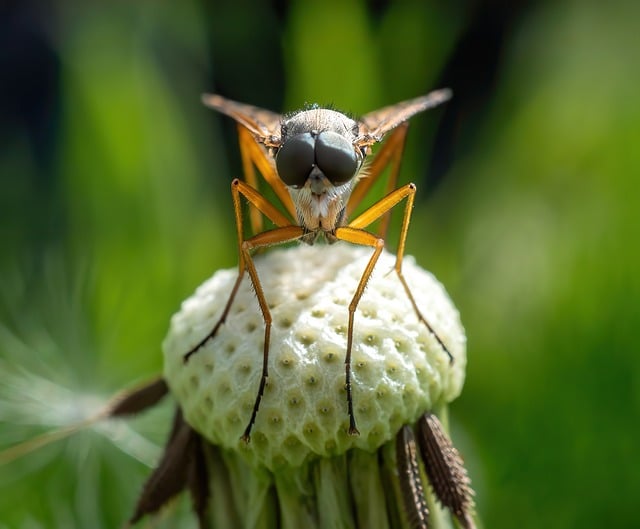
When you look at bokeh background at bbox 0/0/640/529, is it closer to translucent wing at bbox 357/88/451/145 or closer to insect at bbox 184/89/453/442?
translucent wing at bbox 357/88/451/145

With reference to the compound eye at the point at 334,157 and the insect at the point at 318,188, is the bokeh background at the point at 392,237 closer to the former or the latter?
the insect at the point at 318,188

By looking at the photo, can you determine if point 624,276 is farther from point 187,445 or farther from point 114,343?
point 114,343

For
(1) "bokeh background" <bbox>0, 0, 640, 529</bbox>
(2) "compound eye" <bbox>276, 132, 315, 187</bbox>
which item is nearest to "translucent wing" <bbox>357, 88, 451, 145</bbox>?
(2) "compound eye" <bbox>276, 132, 315, 187</bbox>

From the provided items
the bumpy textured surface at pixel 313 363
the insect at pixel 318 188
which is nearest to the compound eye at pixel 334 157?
the insect at pixel 318 188

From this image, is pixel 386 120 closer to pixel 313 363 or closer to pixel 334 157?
pixel 334 157

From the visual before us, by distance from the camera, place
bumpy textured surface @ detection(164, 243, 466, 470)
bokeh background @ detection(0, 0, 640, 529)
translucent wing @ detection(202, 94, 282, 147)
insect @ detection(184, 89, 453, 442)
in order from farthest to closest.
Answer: bokeh background @ detection(0, 0, 640, 529) → translucent wing @ detection(202, 94, 282, 147) → insect @ detection(184, 89, 453, 442) → bumpy textured surface @ detection(164, 243, 466, 470)

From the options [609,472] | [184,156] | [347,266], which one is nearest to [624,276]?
[609,472]
